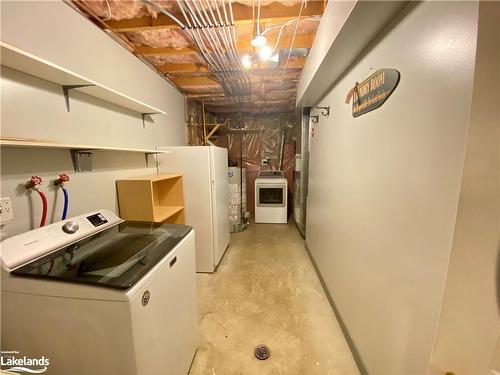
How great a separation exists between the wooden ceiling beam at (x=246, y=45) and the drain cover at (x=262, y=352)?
8.53 feet

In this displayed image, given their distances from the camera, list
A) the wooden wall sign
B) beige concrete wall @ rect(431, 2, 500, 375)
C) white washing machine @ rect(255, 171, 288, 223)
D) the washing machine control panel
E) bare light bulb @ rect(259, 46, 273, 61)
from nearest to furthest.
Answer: beige concrete wall @ rect(431, 2, 500, 375), the washing machine control panel, the wooden wall sign, bare light bulb @ rect(259, 46, 273, 61), white washing machine @ rect(255, 171, 288, 223)

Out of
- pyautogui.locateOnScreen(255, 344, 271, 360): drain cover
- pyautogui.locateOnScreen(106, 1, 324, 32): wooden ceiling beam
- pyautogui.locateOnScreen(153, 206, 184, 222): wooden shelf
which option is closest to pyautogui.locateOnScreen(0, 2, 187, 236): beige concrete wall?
pyautogui.locateOnScreen(106, 1, 324, 32): wooden ceiling beam

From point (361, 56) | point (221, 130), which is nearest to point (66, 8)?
point (361, 56)

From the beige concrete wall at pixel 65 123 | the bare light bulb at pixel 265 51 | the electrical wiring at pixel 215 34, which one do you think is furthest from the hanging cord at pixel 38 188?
the bare light bulb at pixel 265 51

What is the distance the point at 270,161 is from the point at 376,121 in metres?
3.64

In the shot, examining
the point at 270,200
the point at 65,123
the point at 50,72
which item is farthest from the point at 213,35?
the point at 270,200

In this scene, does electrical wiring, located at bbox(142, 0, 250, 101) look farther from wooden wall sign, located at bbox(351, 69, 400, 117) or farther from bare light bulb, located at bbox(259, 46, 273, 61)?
wooden wall sign, located at bbox(351, 69, 400, 117)

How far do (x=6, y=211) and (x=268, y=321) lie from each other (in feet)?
6.15

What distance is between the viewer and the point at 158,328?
888mm

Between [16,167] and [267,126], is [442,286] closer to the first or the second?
[16,167]

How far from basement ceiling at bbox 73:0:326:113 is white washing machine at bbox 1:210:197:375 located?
1.18 meters

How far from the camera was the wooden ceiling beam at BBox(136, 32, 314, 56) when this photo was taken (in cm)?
187

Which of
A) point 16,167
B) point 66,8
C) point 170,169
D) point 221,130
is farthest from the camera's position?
point 221,130

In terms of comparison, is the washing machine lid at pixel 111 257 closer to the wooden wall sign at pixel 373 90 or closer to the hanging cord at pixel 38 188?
the hanging cord at pixel 38 188
